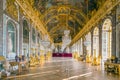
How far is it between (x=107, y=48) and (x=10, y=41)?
12948 mm

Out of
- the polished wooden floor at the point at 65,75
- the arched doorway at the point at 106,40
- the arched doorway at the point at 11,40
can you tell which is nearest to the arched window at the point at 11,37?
the arched doorway at the point at 11,40

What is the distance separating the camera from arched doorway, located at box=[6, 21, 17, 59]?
54.0ft

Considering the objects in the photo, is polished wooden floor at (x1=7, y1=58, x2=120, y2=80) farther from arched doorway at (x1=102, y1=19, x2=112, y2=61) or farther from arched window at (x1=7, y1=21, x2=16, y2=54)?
arched doorway at (x1=102, y1=19, x2=112, y2=61)

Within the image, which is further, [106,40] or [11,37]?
[106,40]

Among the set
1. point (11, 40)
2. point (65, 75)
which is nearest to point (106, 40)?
point (11, 40)

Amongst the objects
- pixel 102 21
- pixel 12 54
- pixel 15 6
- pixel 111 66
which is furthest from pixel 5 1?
pixel 102 21

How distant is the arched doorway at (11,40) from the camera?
54.0 ft

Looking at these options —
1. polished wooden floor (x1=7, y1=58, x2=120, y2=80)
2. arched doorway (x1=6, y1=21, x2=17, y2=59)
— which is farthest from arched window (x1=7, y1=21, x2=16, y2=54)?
polished wooden floor (x1=7, y1=58, x2=120, y2=80)

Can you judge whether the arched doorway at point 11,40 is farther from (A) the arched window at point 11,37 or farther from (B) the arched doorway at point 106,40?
(B) the arched doorway at point 106,40

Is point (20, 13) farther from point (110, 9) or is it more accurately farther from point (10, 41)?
point (110, 9)

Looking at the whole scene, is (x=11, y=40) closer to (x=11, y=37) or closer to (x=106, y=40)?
(x=11, y=37)

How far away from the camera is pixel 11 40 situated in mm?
17438

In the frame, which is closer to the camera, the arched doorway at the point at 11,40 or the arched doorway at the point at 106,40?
the arched doorway at the point at 11,40

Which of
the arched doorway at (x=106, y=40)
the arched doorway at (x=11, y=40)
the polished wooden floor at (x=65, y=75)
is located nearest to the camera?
the polished wooden floor at (x=65, y=75)
